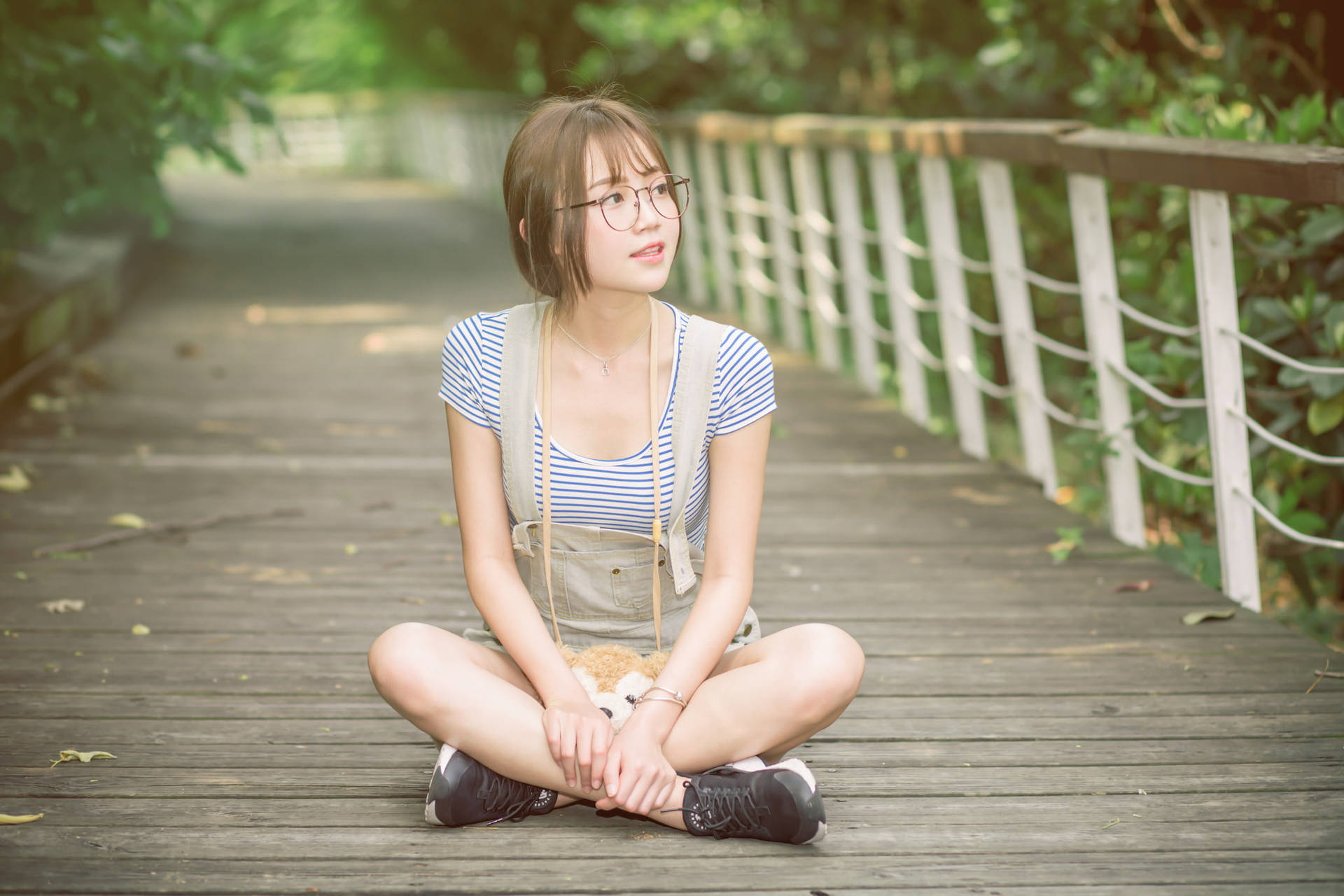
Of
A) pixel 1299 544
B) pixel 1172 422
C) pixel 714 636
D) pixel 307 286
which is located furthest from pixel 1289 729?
pixel 307 286

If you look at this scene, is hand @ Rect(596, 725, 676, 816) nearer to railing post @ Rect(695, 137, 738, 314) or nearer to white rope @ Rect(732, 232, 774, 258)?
white rope @ Rect(732, 232, 774, 258)

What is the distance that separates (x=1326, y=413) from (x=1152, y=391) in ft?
1.33

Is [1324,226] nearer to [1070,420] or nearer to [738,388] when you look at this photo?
[1070,420]

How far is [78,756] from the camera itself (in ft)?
7.89

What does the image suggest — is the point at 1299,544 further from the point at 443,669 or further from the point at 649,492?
the point at 443,669

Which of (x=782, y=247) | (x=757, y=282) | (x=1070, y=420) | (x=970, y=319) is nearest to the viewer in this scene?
(x=1070, y=420)

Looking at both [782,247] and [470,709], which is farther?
[782,247]

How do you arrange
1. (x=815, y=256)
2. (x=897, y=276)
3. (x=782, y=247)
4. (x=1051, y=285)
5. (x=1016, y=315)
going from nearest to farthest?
1. (x=1051, y=285)
2. (x=1016, y=315)
3. (x=897, y=276)
4. (x=815, y=256)
5. (x=782, y=247)

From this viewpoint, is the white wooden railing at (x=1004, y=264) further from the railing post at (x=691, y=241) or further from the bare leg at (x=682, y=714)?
the bare leg at (x=682, y=714)

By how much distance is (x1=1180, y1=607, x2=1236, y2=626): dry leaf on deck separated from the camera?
318 cm

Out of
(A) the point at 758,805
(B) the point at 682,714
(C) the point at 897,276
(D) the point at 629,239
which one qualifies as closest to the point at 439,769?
(B) the point at 682,714

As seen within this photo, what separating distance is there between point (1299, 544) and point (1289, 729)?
163 centimetres

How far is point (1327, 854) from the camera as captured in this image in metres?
2.09

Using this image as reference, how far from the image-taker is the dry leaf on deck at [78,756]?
2.40 m
